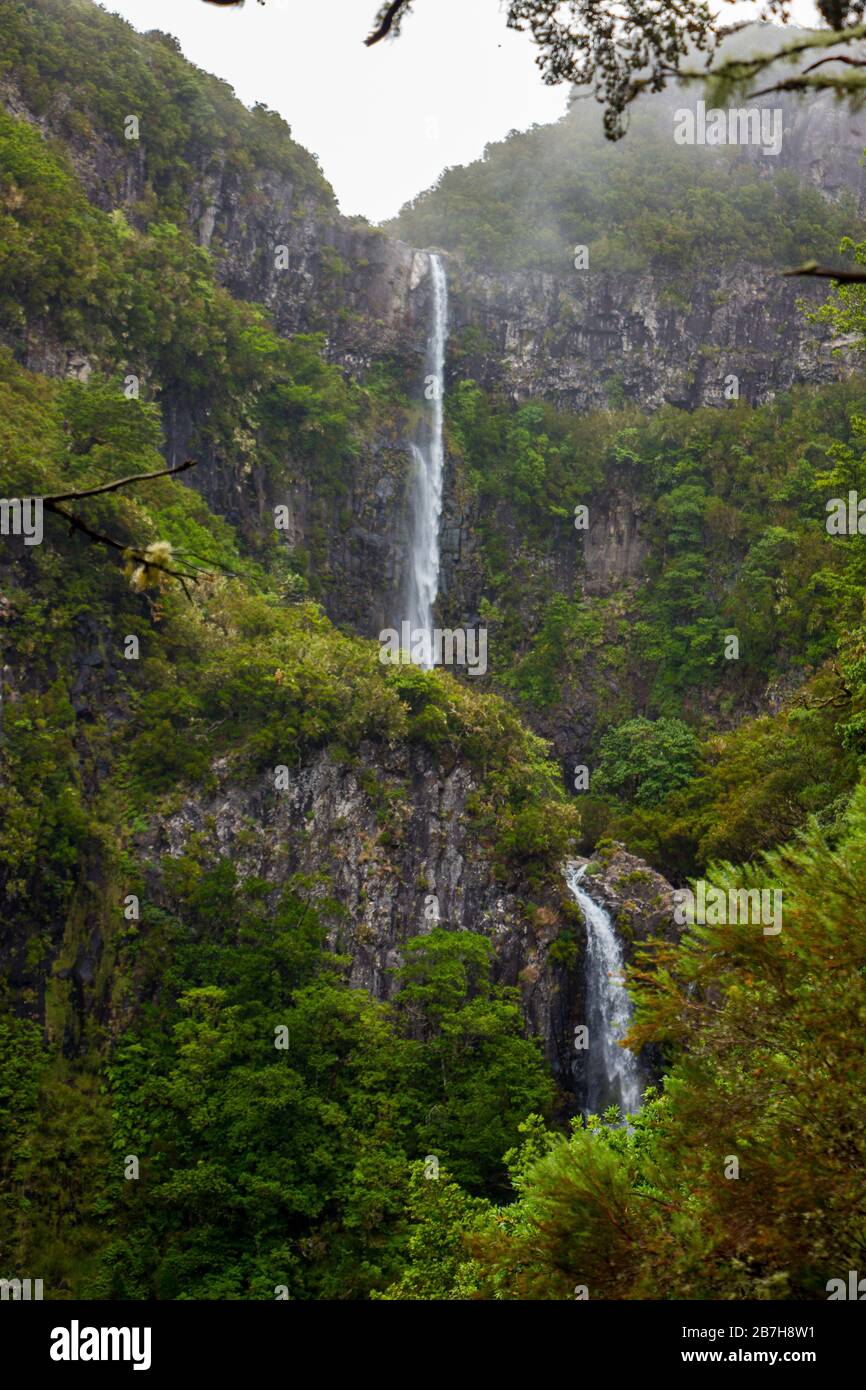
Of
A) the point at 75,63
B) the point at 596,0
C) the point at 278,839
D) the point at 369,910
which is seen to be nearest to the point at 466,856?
the point at 369,910

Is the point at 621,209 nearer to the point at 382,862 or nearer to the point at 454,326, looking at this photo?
the point at 454,326

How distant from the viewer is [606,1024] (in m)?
23.2

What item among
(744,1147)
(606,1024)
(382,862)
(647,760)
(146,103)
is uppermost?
(146,103)

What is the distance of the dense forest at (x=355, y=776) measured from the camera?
359 inches

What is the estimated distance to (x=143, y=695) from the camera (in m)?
23.3

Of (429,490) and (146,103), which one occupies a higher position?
(146,103)

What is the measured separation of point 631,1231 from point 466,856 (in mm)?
15694

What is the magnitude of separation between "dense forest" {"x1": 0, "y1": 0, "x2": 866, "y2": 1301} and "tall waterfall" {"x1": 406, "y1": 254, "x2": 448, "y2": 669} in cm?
A: 66

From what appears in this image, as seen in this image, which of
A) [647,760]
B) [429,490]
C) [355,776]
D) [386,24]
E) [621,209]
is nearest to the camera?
[386,24]

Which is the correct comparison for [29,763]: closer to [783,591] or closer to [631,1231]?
[631,1231]

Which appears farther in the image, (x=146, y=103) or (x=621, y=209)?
(x=621, y=209)

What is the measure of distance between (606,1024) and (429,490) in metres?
22.7

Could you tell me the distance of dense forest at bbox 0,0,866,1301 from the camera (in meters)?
9.11

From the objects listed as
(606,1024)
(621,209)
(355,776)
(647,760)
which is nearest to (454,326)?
(621,209)
